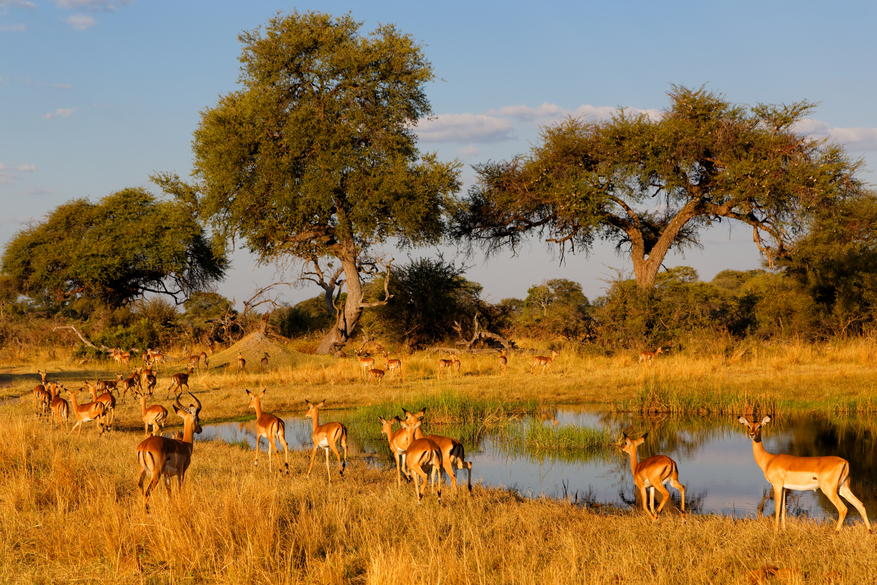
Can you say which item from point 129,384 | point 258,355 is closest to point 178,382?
point 129,384

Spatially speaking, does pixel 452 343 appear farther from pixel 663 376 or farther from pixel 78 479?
pixel 78 479

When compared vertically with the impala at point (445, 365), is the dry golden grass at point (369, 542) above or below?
below

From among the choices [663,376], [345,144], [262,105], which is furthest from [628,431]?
[262,105]

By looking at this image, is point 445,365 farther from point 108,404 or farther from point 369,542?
point 369,542

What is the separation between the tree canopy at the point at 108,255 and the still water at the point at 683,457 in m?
22.0

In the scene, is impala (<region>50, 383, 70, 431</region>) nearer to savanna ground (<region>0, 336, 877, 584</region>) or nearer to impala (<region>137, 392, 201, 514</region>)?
savanna ground (<region>0, 336, 877, 584</region>)

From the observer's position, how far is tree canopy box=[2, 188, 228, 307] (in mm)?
33469

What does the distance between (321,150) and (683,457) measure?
1853 centimetres

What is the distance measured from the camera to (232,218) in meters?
26.3

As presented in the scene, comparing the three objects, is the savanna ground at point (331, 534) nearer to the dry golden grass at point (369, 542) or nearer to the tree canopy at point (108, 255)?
the dry golden grass at point (369, 542)

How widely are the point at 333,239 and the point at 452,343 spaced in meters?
6.80

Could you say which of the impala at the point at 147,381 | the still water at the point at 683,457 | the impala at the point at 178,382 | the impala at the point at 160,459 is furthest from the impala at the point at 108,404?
the impala at the point at 160,459

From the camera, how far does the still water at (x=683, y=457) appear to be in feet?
29.0

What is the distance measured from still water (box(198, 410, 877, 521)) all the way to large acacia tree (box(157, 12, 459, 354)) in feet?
39.8
